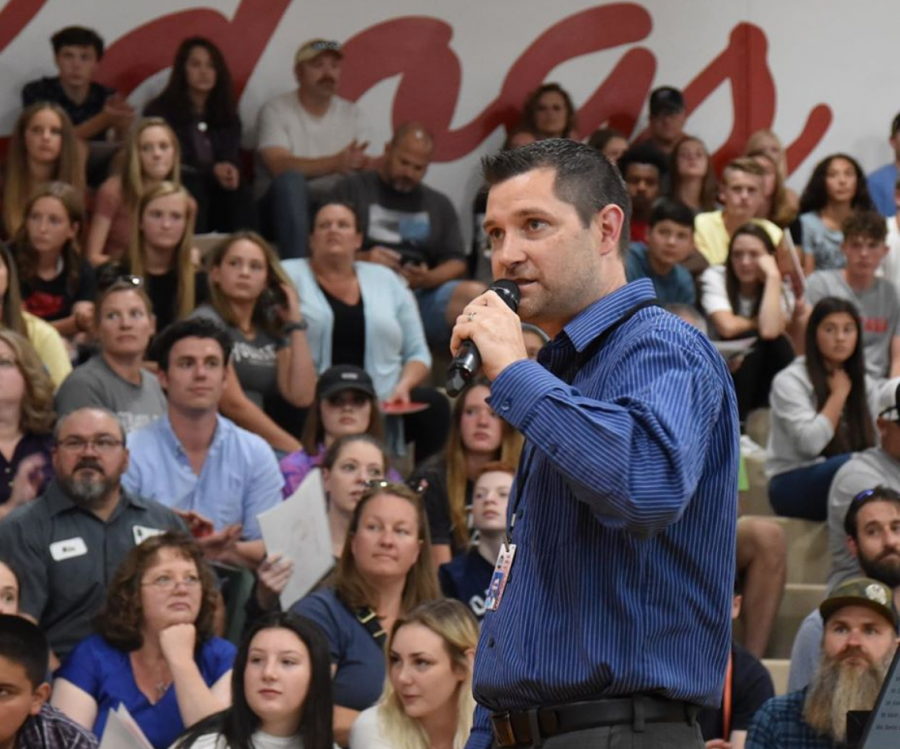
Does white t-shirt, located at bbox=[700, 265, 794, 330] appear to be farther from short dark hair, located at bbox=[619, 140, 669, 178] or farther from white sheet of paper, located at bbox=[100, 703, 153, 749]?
white sheet of paper, located at bbox=[100, 703, 153, 749]

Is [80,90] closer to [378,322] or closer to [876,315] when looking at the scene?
[378,322]

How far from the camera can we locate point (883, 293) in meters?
8.04

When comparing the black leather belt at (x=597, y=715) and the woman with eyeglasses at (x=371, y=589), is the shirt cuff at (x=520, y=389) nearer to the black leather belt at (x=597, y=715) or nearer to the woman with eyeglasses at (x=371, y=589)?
the black leather belt at (x=597, y=715)

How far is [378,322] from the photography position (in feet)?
24.7

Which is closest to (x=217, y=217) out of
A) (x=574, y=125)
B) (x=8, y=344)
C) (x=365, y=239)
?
(x=365, y=239)

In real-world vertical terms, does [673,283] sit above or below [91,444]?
above

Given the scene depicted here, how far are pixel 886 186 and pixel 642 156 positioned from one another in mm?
1681

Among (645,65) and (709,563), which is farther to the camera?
(645,65)

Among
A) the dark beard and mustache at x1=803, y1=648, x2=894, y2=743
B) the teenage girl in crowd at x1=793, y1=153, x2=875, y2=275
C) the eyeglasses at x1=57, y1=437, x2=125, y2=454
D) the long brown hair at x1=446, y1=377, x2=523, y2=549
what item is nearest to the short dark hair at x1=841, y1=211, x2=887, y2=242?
the teenage girl in crowd at x1=793, y1=153, x2=875, y2=275

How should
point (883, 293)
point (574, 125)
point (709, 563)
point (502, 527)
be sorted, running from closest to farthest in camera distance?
1. point (709, 563)
2. point (502, 527)
3. point (883, 293)
4. point (574, 125)

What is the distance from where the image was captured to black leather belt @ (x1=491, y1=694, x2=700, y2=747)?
224cm

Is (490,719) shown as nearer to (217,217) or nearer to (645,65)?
(217,217)

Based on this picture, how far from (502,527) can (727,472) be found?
3.45 m

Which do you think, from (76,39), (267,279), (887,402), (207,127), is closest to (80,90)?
(76,39)
